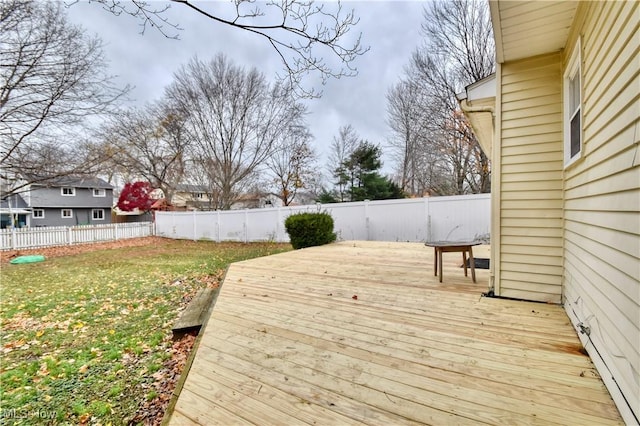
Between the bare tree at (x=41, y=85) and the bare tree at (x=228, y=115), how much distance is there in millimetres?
8442

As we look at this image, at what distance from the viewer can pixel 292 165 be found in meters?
19.2

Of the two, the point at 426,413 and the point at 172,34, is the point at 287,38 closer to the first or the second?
the point at 172,34

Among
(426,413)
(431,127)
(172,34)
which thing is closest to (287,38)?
(172,34)

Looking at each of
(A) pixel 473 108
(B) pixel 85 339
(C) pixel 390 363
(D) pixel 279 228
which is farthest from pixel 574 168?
(D) pixel 279 228

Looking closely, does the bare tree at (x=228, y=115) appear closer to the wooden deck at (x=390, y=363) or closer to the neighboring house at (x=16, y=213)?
the wooden deck at (x=390, y=363)

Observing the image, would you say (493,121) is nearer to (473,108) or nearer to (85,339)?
(473,108)

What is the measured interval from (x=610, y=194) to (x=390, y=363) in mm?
1660

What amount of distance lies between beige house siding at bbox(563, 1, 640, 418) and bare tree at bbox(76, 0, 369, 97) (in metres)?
1.97

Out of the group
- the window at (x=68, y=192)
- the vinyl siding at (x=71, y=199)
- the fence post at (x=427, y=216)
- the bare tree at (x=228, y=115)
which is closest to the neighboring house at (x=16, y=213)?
the vinyl siding at (x=71, y=199)

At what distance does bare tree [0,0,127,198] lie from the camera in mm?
6348

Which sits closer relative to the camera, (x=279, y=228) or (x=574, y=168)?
(x=574, y=168)

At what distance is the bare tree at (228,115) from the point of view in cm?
1557

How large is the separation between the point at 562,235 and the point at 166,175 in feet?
66.9

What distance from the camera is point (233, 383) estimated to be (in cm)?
174
